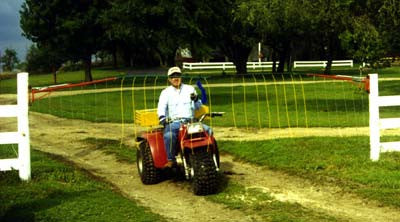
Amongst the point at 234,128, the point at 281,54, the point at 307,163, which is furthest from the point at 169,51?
the point at 281,54

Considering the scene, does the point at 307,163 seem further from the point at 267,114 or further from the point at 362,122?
the point at 267,114

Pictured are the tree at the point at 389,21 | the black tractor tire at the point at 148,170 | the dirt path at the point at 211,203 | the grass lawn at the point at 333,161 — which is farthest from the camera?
the tree at the point at 389,21

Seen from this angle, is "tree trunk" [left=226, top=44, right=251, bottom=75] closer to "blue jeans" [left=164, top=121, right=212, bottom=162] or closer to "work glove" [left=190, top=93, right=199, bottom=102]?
"work glove" [left=190, top=93, right=199, bottom=102]

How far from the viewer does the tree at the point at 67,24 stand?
40.5m

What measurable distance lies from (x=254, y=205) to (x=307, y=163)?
264 cm

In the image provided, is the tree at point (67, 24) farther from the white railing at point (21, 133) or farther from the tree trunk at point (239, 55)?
the white railing at point (21, 133)

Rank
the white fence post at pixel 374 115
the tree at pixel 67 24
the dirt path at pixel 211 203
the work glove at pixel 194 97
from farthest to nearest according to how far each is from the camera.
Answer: the tree at pixel 67 24 < the white fence post at pixel 374 115 < the work glove at pixel 194 97 < the dirt path at pixel 211 203

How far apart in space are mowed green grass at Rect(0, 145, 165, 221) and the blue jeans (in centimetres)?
89

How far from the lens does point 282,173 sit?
29.7 ft

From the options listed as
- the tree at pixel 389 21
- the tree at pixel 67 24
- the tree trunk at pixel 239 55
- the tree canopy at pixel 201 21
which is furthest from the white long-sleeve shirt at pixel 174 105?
the tree trunk at pixel 239 55

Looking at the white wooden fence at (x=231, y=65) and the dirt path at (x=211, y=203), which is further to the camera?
the white wooden fence at (x=231, y=65)

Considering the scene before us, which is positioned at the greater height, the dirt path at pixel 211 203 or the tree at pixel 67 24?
the tree at pixel 67 24

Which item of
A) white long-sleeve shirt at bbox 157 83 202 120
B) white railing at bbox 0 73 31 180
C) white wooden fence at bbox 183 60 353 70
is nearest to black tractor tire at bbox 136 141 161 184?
white long-sleeve shirt at bbox 157 83 202 120

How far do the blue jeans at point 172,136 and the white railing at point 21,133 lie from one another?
1.96 m
